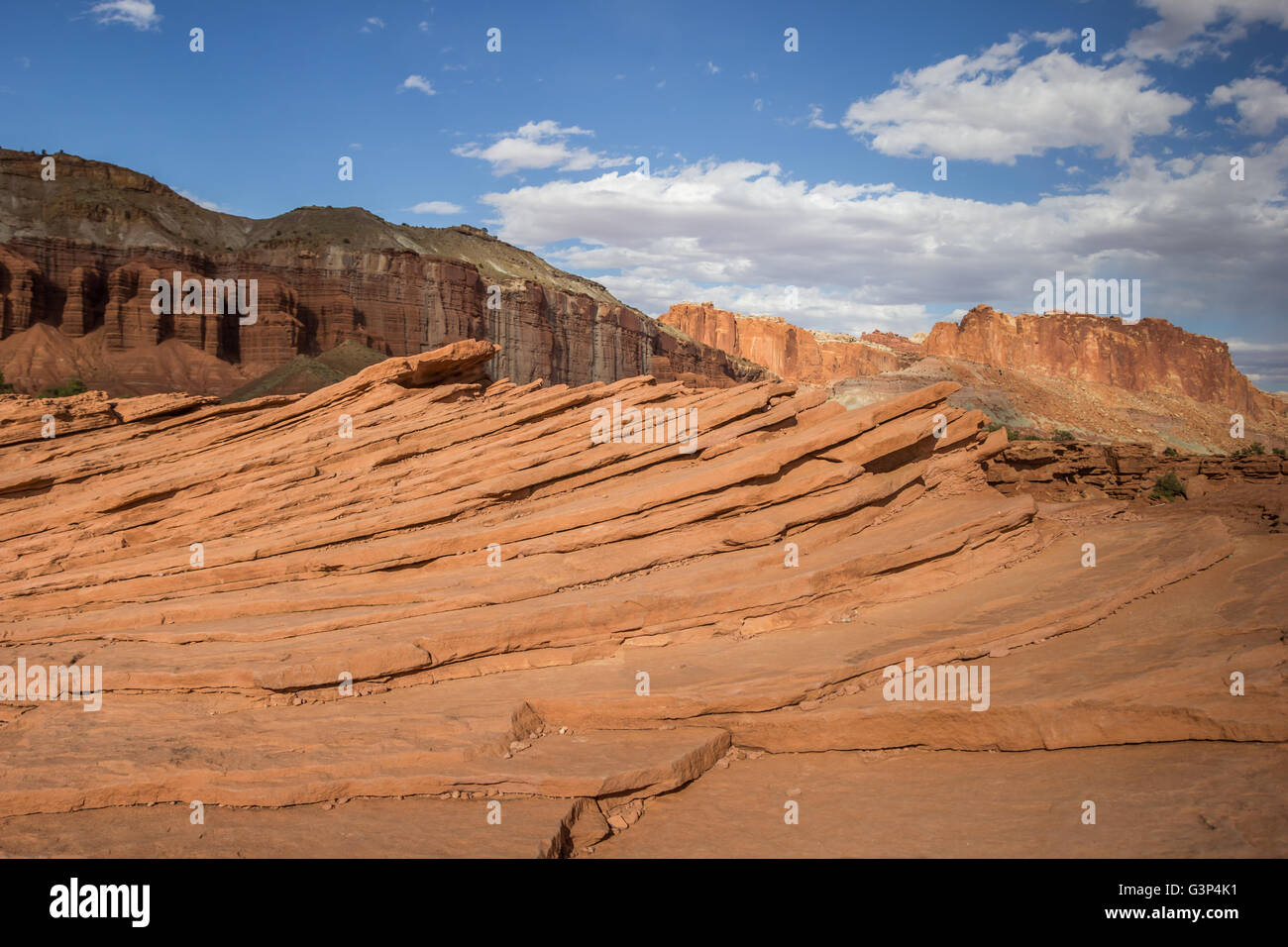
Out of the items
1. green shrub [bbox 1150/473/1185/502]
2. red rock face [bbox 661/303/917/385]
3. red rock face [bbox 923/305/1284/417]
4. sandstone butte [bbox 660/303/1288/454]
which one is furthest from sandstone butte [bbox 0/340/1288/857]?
red rock face [bbox 661/303/917/385]

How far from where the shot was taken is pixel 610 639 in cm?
1088

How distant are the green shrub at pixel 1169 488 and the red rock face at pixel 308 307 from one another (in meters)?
44.1

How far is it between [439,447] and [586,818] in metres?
10.4

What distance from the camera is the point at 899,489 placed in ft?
44.8

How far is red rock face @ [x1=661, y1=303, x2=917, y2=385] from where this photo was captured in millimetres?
162625

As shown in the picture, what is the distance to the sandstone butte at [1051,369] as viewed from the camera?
61.6m

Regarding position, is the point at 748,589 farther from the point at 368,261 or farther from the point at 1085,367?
the point at 1085,367

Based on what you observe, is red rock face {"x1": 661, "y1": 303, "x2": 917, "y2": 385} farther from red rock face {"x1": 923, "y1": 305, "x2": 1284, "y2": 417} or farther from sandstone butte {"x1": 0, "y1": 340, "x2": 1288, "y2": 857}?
sandstone butte {"x1": 0, "y1": 340, "x2": 1288, "y2": 857}

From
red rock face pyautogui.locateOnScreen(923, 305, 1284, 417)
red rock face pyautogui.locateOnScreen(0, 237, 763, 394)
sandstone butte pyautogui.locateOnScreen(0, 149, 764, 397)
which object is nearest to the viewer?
sandstone butte pyautogui.locateOnScreen(0, 149, 764, 397)

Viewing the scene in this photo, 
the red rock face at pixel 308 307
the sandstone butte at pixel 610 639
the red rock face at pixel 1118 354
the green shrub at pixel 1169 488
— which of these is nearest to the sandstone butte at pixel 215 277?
the red rock face at pixel 308 307

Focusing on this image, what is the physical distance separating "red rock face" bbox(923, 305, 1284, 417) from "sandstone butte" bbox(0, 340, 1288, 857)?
116485 millimetres

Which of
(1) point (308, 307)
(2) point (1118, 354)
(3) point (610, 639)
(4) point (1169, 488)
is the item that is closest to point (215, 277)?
(1) point (308, 307)

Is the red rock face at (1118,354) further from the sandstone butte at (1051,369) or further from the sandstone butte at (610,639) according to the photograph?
the sandstone butte at (610,639)

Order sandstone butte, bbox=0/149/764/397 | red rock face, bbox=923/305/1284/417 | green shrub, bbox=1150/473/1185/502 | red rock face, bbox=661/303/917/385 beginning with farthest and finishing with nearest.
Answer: red rock face, bbox=661/303/917/385 → red rock face, bbox=923/305/1284/417 → sandstone butte, bbox=0/149/764/397 → green shrub, bbox=1150/473/1185/502
